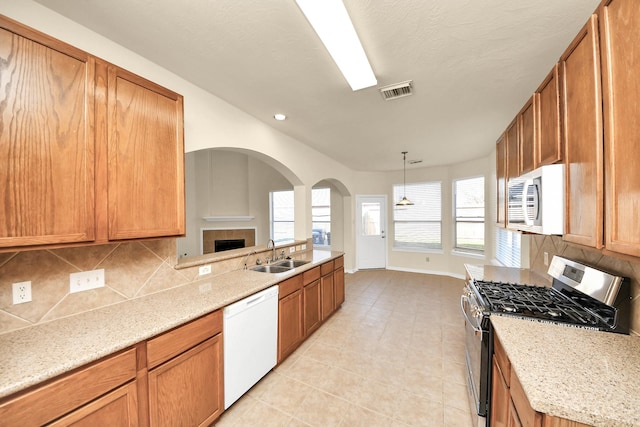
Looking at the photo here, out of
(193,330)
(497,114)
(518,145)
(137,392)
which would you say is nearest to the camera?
(137,392)

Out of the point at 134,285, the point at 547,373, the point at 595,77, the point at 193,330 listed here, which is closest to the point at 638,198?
the point at 595,77

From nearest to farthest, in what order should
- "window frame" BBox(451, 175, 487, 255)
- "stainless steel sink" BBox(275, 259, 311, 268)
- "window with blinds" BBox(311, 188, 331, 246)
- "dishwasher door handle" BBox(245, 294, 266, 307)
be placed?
"dishwasher door handle" BBox(245, 294, 266, 307) → "stainless steel sink" BBox(275, 259, 311, 268) → "window frame" BBox(451, 175, 487, 255) → "window with blinds" BBox(311, 188, 331, 246)

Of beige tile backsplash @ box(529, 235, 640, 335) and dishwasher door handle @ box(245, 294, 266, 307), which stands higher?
beige tile backsplash @ box(529, 235, 640, 335)

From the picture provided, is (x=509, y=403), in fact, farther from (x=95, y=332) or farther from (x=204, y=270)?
(x=204, y=270)

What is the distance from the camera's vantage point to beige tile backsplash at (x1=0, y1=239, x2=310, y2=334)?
1.28 metres

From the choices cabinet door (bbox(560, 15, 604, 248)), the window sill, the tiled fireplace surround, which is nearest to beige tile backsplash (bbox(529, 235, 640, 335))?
the tiled fireplace surround

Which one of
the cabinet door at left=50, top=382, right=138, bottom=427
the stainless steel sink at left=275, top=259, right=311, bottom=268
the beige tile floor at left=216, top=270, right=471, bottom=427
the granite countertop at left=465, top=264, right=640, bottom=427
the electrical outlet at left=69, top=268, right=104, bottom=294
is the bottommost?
the beige tile floor at left=216, top=270, right=471, bottom=427

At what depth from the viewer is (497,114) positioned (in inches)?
110

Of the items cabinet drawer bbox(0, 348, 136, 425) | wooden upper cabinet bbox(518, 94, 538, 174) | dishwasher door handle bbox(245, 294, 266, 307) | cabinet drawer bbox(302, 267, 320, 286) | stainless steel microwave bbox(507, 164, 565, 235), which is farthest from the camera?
cabinet drawer bbox(302, 267, 320, 286)

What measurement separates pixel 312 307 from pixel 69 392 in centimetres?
218

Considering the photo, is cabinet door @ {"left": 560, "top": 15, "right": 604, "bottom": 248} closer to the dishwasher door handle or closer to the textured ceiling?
the textured ceiling

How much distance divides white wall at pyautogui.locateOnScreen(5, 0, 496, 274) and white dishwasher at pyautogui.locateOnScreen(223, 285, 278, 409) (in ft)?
4.87

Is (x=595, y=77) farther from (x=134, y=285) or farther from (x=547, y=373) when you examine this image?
(x=134, y=285)

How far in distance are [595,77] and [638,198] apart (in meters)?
0.57
